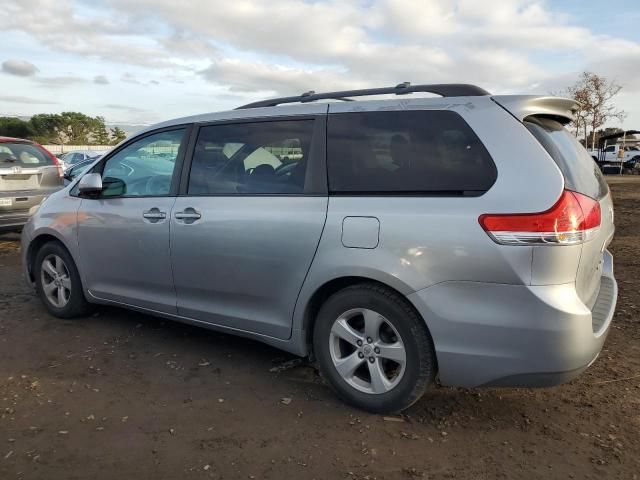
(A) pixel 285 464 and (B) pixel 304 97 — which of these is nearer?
(A) pixel 285 464

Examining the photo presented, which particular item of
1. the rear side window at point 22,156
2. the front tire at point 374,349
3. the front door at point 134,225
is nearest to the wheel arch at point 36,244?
the front door at point 134,225

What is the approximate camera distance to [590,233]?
2.70 metres

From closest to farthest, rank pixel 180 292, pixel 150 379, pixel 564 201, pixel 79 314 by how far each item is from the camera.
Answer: pixel 564 201 → pixel 150 379 → pixel 180 292 → pixel 79 314

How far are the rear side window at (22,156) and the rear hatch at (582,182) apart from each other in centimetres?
775

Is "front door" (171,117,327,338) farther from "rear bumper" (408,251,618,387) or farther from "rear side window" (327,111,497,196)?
"rear bumper" (408,251,618,387)

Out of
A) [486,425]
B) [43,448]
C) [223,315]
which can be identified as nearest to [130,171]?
[223,315]

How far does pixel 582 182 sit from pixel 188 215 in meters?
2.44

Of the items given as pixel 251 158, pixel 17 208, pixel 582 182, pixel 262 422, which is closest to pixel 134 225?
pixel 251 158

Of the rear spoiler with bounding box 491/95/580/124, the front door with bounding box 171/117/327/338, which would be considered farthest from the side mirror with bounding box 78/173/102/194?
the rear spoiler with bounding box 491/95/580/124

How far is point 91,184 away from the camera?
→ 4.27 metres

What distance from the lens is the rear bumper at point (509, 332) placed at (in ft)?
8.43

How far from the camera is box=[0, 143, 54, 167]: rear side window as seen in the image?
810 centimetres

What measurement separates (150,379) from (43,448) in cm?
89

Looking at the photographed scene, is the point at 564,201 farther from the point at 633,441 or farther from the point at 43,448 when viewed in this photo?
the point at 43,448
